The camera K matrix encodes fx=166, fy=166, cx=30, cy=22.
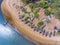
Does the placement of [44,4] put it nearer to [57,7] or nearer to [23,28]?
[57,7]

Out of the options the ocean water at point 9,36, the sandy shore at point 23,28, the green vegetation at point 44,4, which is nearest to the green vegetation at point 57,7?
the green vegetation at point 44,4

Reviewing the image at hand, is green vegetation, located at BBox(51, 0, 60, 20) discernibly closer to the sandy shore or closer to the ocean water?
the sandy shore

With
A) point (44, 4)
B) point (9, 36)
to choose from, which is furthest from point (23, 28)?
point (44, 4)

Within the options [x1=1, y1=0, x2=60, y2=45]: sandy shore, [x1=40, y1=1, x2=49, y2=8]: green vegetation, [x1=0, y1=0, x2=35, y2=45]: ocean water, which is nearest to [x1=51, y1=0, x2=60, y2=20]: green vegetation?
[x1=40, y1=1, x2=49, y2=8]: green vegetation

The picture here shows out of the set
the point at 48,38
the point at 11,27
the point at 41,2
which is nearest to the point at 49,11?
the point at 41,2

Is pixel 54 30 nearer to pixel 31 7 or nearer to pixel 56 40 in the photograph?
pixel 56 40

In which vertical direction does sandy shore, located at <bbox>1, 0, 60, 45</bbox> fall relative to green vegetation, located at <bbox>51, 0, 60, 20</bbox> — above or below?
below

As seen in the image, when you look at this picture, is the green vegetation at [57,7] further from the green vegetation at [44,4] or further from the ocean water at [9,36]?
the ocean water at [9,36]
